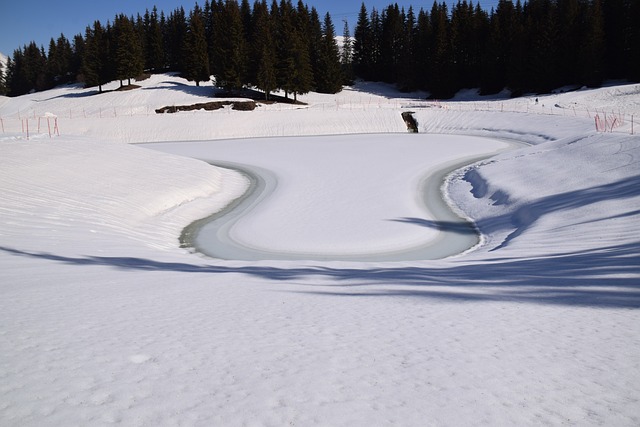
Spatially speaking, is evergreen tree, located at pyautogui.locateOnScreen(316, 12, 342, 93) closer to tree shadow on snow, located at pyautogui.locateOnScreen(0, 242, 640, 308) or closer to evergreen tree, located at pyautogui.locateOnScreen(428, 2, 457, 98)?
evergreen tree, located at pyautogui.locateOnScreen(428, 2, 457, 98)

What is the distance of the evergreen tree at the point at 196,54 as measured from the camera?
60781mm

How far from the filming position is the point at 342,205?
17938 millimetres

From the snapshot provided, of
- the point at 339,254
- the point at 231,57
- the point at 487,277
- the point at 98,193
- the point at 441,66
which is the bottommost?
the point at 339,254

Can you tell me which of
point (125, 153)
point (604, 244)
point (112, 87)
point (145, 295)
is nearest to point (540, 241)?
point (604, 244)

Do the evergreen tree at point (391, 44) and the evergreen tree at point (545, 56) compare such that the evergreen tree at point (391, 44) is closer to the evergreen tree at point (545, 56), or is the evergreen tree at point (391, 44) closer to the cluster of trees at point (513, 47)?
the cluster of trees at point (513, 47)

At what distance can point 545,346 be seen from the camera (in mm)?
3949

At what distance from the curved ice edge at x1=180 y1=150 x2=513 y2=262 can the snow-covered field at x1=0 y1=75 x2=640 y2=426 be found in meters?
0.45

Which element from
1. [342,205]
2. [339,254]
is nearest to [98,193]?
[342,205]

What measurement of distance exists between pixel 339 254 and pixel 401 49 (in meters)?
70.2

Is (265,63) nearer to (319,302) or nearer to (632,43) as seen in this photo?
(632,43)

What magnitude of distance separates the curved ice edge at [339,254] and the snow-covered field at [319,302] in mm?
450

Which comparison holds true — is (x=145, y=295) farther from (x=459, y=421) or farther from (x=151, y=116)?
(x=151, y=116)

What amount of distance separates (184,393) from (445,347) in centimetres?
214

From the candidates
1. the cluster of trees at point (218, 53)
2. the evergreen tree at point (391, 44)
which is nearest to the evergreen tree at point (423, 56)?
the evergreen tree at point (391, 44)
